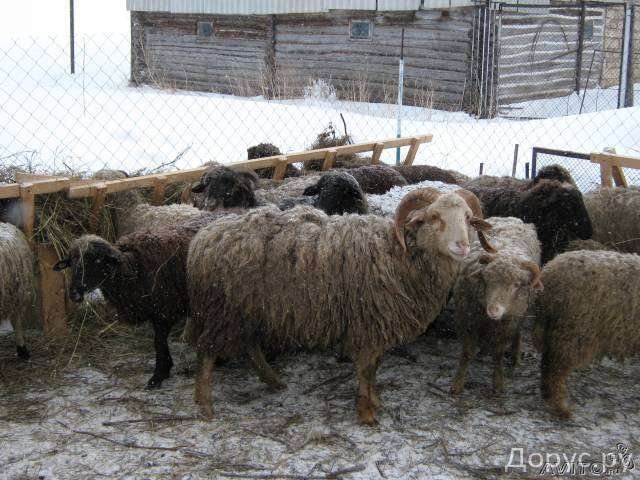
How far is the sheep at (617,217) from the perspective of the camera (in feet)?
22.0

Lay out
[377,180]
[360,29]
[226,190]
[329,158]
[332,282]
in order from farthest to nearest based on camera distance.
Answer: [360,29] → [329,158] → [377,180] → [226,190] → [332,282]

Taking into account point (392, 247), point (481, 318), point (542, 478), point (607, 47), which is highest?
point (607, 47)

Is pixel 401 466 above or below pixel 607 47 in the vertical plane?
below

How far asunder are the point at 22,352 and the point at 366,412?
9.69ft

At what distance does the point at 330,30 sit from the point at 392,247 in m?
17.1

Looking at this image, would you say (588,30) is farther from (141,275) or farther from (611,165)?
(141,275)

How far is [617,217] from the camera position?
6.84 m

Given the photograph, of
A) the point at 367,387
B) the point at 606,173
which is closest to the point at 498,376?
the point at 367,387

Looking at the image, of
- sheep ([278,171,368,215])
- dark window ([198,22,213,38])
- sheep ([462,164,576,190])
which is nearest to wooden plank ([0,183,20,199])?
sheep ([278,171,368,215])

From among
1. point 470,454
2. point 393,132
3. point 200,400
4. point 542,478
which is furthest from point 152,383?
point 393,132

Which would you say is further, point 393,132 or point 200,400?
point 393,132

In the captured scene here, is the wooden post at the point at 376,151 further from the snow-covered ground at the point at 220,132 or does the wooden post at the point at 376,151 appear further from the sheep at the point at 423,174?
the snow-covered ground at the point at 220,132

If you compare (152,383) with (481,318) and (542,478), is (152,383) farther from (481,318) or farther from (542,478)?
(542,478)

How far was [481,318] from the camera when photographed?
5113 mm
